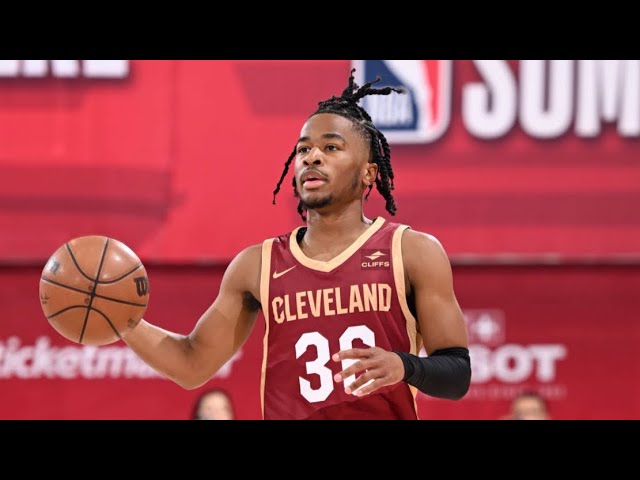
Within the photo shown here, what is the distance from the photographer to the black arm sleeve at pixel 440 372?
3029 mm

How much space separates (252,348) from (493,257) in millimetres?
1790

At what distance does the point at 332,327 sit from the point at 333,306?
75mm

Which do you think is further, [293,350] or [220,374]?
[220,374]

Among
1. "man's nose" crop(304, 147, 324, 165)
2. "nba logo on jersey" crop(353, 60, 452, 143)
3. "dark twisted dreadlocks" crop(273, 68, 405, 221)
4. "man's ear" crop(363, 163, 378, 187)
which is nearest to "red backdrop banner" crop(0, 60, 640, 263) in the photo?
"nba logo on jersey" crop(353, 60, 452, 143)

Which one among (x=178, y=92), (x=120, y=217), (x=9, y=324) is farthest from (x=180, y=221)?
(x=9, y=324)

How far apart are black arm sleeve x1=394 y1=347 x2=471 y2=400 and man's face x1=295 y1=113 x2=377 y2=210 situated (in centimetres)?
69

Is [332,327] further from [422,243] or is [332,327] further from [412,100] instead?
[412,100]

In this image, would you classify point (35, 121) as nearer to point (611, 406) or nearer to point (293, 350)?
point (293, 350)

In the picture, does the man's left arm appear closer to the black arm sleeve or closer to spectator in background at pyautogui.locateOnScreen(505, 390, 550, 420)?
the black arm sleeve

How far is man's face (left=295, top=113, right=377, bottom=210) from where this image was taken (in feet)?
11.4

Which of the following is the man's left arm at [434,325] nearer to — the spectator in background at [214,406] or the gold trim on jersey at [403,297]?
the gold trim on jersey at [403,297]

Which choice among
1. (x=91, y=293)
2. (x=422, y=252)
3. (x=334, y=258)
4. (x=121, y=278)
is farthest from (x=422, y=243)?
(x=91, y=293)

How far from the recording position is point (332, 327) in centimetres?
333
